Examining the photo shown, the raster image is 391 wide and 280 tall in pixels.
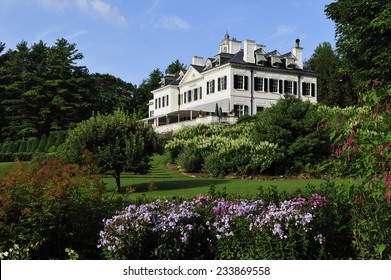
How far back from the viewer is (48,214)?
697 centimetres

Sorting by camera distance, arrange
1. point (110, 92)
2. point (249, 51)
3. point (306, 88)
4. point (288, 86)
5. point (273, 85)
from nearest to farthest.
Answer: point (249, 51), point (273, 85), point (288, 86), point (306, 88), point (110, 92)

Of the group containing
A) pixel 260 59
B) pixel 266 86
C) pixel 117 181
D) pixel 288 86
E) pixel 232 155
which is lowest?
pixel 117 181

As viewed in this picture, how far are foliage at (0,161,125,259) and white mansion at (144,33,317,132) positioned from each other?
1309 inches

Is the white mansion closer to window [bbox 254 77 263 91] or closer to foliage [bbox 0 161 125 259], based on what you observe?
window [bbox 254 77 263 91]

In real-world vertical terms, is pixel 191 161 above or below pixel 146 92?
below

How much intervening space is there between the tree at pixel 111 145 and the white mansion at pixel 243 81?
2388 centimetres

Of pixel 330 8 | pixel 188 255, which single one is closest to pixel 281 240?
pixel 188 255

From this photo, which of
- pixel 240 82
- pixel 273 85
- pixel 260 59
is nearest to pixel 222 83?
pixel 240 82

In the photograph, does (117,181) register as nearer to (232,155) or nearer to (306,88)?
(232,155)

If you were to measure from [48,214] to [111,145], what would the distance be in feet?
32.1

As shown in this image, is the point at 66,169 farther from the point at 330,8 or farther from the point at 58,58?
the point at 58,58

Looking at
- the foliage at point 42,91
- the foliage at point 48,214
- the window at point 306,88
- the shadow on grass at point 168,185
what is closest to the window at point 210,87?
the window at point 306,88

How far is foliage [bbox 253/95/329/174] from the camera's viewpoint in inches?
882

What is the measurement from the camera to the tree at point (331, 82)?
2562 inches
